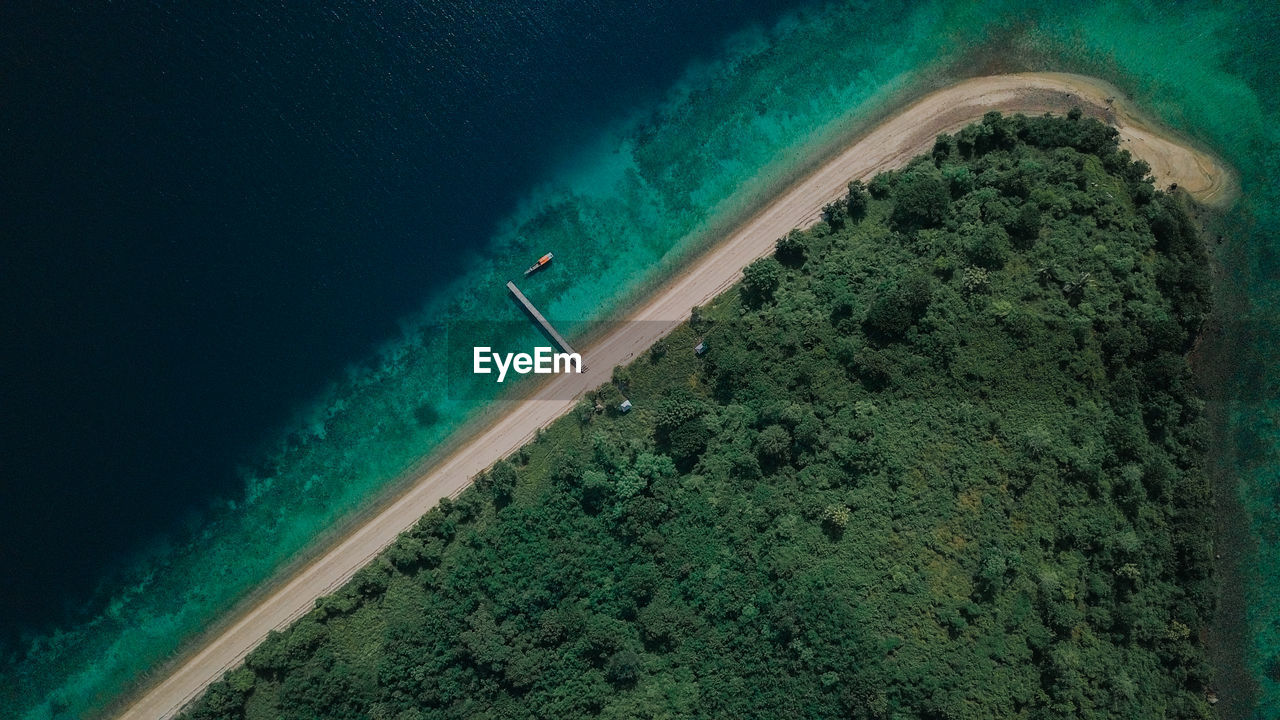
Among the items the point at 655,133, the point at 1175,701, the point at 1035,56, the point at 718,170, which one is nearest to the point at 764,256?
the point at 718,170

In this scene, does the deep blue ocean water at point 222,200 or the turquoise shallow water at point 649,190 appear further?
the turquoise shallow water at point 649,190

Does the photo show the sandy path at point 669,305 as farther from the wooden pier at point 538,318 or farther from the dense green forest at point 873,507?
the dense green forest at point 873,507
